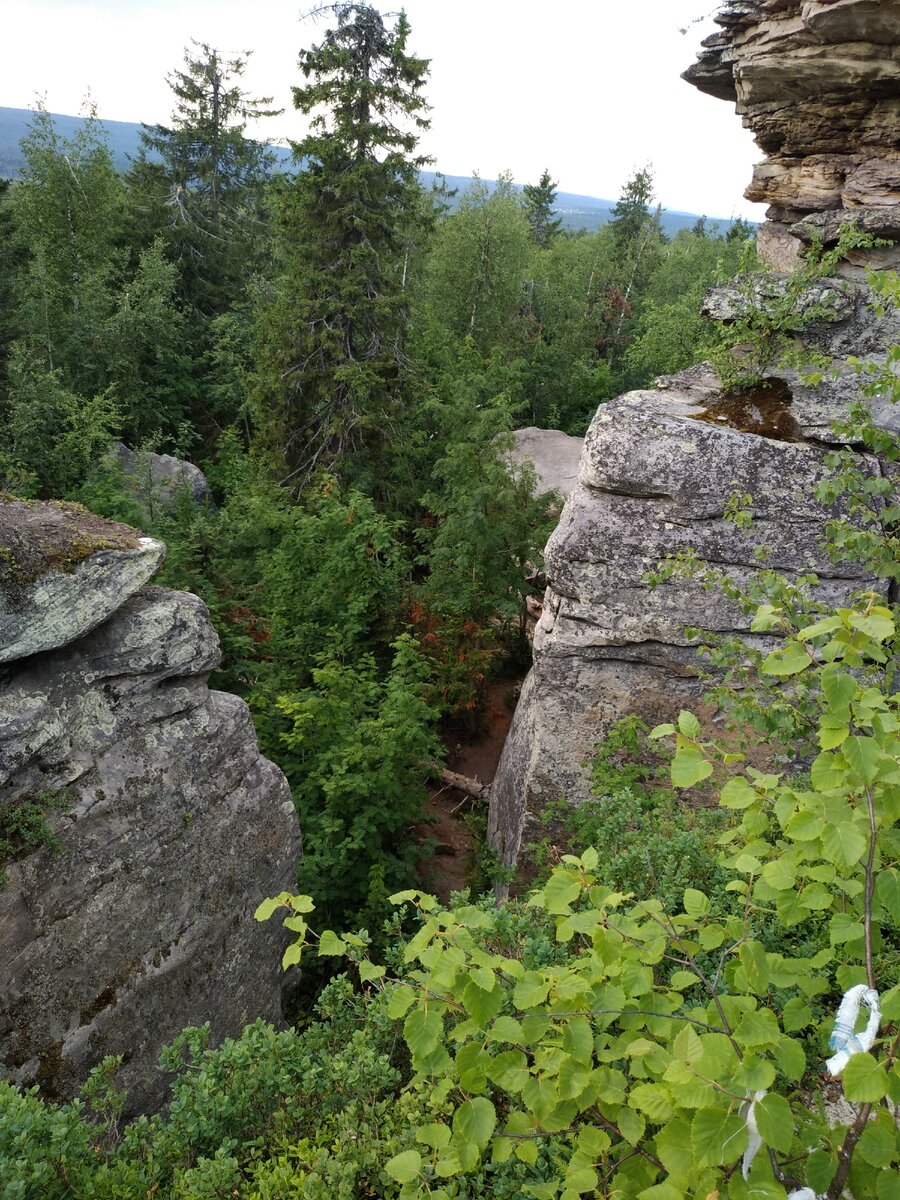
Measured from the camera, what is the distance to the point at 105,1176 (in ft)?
9.77

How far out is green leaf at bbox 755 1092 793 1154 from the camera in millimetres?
1799

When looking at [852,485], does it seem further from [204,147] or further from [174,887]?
[204,147]

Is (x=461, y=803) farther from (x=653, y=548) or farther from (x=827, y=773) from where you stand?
(x=827, y=773)

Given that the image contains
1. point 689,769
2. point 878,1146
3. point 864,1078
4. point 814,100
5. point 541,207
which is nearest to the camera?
point 864,1078

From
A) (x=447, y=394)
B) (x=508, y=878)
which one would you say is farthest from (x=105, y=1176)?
(x=447, y=394)

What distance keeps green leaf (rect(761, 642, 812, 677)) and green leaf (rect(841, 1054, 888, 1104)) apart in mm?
1090

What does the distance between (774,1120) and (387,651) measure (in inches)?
425

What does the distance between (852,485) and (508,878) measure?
532 centimetres

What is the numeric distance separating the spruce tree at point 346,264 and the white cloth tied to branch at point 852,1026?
541 inches

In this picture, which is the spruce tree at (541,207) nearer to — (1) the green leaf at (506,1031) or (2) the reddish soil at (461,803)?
(2) the reddish soil at (461,803)

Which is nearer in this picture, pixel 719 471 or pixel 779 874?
pixel 779 874

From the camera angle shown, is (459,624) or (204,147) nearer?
(459,624)

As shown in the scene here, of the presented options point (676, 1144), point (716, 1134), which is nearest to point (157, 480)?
point (676, 1144)

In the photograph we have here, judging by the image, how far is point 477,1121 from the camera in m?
2.16
